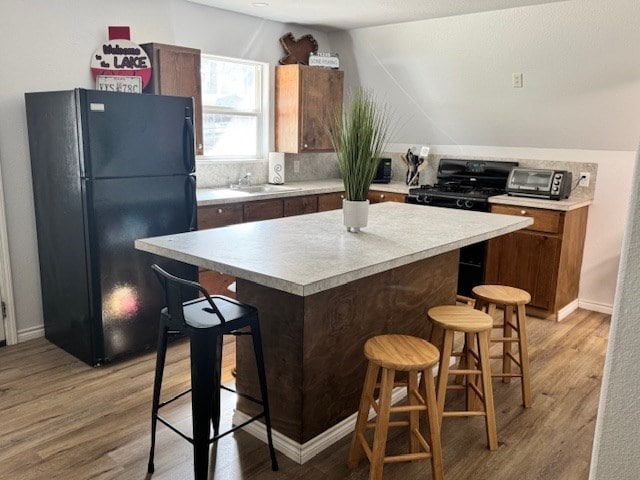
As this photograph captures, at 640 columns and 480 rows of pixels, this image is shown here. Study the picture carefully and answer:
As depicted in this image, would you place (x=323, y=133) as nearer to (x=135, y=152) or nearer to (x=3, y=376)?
(x=135, y=152)

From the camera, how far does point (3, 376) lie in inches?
120

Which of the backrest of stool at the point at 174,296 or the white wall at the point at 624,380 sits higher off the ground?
the white wall at the point at 624,380

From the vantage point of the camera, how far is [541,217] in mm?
4156

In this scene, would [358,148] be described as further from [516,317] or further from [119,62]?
[119,62]

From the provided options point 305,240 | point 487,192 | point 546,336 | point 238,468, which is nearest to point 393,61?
point 487,192

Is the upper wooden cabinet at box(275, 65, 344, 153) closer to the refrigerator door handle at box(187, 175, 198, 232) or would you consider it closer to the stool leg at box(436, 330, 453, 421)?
the refrigerator door handle at box(187, 175, 198, 232)

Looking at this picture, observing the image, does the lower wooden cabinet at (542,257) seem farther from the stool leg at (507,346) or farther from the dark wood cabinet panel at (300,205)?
the dark wood cabinet panel at (300,205)

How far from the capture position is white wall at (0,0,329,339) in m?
3.31

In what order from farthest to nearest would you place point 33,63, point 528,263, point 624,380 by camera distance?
point 528,263 → point 33,63 → point 624,380

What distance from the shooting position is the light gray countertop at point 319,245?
1.92 meters

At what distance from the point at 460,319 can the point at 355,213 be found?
0.70m

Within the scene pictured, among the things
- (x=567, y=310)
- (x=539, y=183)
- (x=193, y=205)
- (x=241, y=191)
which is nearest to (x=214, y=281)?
(x=193, y=205)

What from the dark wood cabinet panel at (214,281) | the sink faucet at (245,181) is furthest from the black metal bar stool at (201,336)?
the sink faucet at (245,181)

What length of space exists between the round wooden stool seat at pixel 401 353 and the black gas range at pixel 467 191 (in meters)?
2.52
